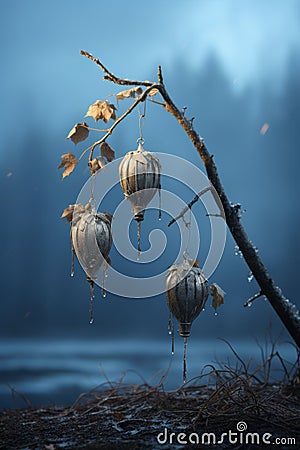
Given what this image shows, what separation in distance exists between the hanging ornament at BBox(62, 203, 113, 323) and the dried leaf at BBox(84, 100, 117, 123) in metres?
0.15

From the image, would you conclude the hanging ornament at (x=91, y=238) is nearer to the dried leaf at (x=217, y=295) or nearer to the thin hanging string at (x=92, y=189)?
the thin hanging string at (x=92, y=189)

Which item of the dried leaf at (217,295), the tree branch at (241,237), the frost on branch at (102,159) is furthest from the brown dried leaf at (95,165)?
the dried leaf at (217,295)

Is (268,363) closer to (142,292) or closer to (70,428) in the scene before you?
(142,292)

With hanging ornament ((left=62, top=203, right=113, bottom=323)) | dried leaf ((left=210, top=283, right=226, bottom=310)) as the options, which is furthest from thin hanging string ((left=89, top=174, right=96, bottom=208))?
dried leaf ((left=210, top=283, right=226, bottom=310))

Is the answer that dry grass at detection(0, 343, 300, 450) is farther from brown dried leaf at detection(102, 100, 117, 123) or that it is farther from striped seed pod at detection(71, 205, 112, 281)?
brown dried leaf at detection(102, 100, 117, 123)

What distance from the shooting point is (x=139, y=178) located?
3.26ft

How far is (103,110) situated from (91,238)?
0.70ft

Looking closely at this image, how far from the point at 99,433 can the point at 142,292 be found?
35 cm

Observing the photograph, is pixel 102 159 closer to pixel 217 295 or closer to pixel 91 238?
pixel 91 238

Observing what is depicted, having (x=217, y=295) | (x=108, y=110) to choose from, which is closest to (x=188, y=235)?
(x=217, y=295)

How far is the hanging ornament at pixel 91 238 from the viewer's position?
1005 mm

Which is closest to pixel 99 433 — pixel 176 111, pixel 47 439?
pixel 47 439

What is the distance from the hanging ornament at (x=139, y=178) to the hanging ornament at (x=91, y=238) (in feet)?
0.18

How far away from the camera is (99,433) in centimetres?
102
